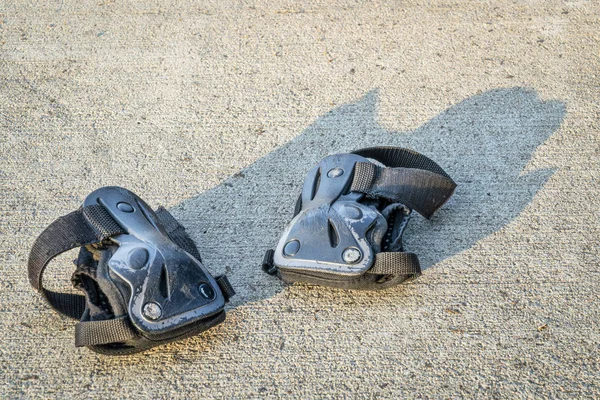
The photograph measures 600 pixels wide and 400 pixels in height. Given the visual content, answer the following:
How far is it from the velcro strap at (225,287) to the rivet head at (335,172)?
616 mm

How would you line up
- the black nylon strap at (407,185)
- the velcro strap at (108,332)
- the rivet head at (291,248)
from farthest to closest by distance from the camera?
the black nylon strap at (407,185) < the rivet head at (291,248) < the velcro strap at (108,332)

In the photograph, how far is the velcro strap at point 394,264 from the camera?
221cm

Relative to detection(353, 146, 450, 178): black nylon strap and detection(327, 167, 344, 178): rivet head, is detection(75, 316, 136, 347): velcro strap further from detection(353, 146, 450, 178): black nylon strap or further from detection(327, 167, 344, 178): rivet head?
detection(353, 146, 450, 178): black nylon strap

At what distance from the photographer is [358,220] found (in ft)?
7.64

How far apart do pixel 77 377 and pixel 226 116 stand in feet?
4.77

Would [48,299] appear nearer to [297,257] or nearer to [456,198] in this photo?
[297,257]

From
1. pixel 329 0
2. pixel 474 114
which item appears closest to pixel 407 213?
pixel 474 114

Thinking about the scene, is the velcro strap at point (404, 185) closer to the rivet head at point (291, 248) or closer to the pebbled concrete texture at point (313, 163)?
the pebbled concrete texture at point (313, 163)

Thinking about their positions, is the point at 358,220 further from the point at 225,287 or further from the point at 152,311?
the point at 152,311

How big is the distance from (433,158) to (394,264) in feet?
2.75

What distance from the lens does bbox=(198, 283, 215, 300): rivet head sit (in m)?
2.14

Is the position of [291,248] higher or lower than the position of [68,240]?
lower

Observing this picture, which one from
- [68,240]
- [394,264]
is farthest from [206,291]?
[394,264]

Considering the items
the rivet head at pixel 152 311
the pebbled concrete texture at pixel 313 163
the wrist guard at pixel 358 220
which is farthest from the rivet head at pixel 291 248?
the rivet head at pixel 152 311
